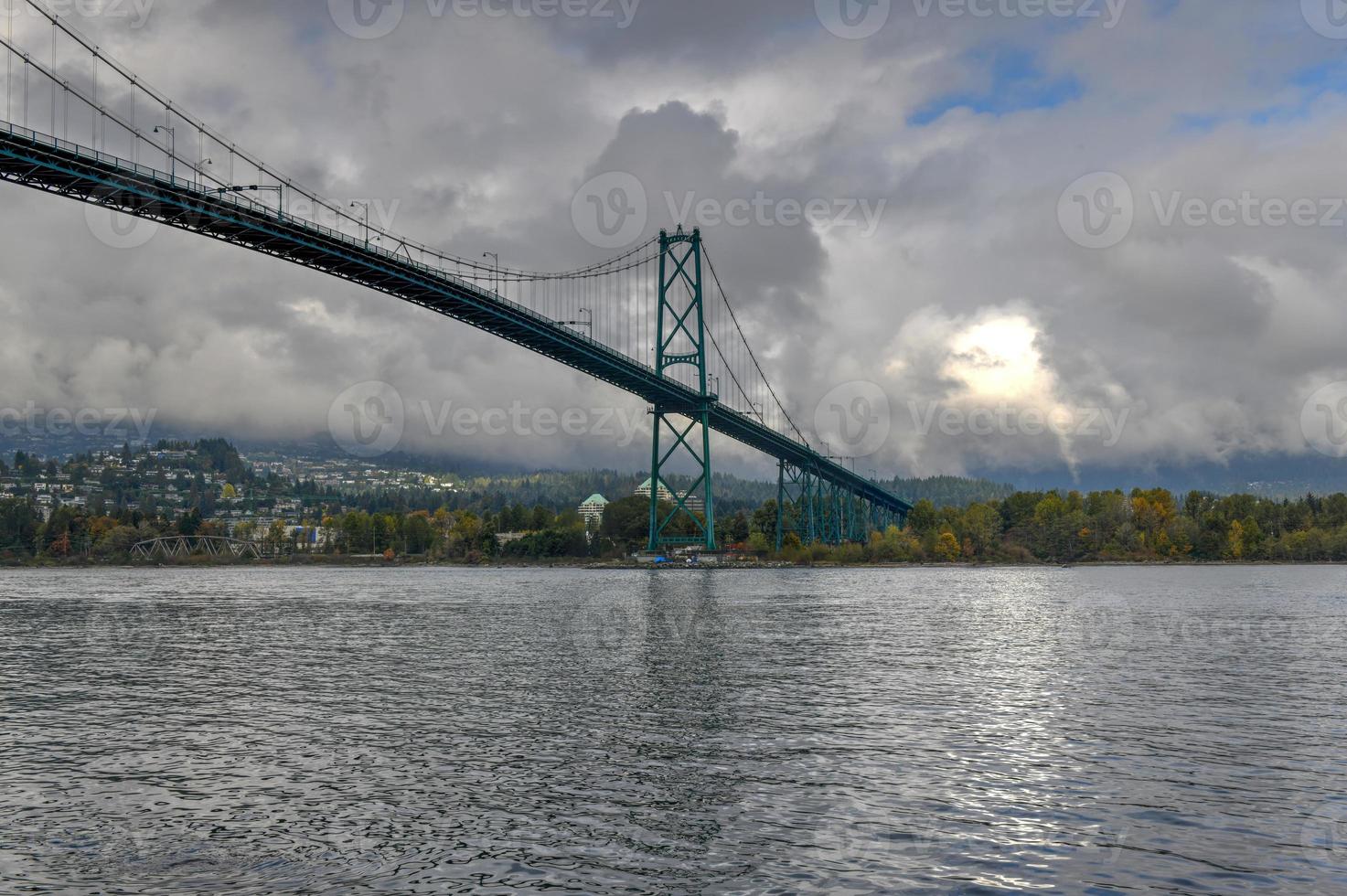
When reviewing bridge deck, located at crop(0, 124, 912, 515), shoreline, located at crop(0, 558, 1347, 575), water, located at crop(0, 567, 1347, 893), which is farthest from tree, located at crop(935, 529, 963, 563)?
water, located at crop(0, 567, 1347, 893)

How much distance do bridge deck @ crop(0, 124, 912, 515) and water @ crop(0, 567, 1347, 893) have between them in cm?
1678

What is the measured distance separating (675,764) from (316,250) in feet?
140

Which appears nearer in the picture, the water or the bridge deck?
the water

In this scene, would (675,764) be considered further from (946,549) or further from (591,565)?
(946,549)

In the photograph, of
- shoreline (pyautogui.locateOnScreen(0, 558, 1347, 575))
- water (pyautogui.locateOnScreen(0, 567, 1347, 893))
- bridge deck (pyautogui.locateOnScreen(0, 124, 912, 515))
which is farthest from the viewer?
shoreline (pyautogui.locateOnScreen(0, 558, 1347, 575))

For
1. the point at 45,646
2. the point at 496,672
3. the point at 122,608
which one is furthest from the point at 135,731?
the point at 122,608

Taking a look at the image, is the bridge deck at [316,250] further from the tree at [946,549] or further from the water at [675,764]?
the tree at [946,549]

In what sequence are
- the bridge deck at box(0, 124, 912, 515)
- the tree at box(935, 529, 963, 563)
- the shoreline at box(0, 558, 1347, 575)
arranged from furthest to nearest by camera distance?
the tree at box(935, 529, 963, 563), the shoreline at box(0, 558, 1347, 575), the bridge deck at box(0, 124, 912, 515)

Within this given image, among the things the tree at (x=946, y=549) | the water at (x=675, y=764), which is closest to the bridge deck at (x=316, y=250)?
the water at (x=675, y=764)

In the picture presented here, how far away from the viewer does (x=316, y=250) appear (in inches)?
2060

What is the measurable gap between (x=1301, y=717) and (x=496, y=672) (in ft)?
56.9

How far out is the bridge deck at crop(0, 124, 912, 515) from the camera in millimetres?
38219

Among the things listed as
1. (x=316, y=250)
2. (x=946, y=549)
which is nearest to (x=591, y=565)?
(x=946, y=549)

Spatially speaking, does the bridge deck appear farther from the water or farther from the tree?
the tree
